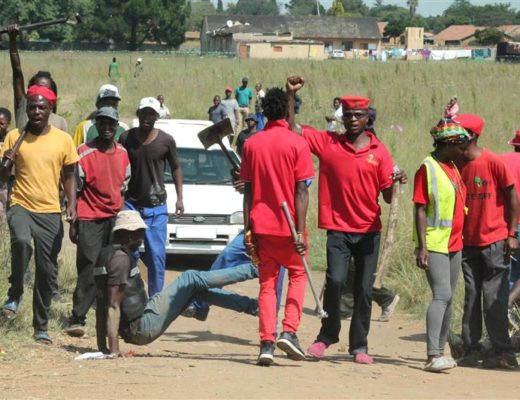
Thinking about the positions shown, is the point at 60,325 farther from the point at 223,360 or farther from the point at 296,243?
the point at 296,243

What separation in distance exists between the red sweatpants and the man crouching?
731mm

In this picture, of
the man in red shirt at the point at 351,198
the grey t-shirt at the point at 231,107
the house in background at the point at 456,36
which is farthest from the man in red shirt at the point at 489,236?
the house in background at the point at 456,36

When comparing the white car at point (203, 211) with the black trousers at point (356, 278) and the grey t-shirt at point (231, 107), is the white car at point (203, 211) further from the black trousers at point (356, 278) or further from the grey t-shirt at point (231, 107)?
the grey t-shirt at point (231, 107)

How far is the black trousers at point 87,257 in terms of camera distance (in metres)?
9.40

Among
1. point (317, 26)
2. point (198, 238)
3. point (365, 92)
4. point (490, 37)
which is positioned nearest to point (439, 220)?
point (198, 238)

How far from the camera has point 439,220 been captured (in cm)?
828

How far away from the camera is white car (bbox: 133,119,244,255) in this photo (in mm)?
13820

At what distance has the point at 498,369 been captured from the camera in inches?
346

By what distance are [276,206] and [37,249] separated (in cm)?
201

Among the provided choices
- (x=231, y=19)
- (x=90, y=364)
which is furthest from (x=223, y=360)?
(x=231, y=19)

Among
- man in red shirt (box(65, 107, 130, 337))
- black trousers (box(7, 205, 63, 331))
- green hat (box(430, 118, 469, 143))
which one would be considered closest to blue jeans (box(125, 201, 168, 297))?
man in red shirt (box(65, 107, 130, 337))

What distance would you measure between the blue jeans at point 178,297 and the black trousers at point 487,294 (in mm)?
1680

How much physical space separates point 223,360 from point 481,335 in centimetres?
209

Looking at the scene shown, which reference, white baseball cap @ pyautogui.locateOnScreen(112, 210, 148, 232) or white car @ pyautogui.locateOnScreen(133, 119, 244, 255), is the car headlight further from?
white baseball cap @ pyautogui.locateOnScreen(112, 210, 148, 232)
